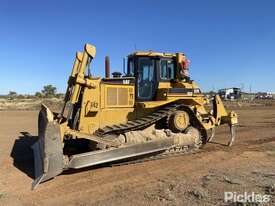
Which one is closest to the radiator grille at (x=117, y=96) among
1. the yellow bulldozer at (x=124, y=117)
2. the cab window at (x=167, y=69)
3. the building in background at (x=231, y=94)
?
the yellow bulldozer at (x=124, y=117)

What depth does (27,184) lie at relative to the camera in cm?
952

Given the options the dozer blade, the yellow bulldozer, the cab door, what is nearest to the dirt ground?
the dozer blade

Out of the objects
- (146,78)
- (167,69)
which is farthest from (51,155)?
(167,69)

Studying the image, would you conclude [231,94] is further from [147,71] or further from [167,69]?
[147,71]

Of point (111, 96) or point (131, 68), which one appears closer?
point (111, 96)

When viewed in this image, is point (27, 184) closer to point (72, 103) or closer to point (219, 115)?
point (72, 103)

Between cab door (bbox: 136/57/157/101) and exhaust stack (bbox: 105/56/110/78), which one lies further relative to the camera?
exhaust stack (bbox: 105/56/110/78)

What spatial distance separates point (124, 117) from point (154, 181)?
3.41 metres

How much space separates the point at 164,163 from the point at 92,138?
2273 millimetres

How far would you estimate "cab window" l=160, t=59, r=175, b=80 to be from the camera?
1313 centimetres

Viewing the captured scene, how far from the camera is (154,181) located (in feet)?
30.3

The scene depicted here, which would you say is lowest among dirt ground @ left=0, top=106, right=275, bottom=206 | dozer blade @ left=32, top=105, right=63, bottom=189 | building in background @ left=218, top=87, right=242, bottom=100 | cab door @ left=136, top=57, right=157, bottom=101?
dirt ground @ left=0, top=106, right=275, bottom=206

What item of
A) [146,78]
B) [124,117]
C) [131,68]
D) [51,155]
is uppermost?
[131,68]

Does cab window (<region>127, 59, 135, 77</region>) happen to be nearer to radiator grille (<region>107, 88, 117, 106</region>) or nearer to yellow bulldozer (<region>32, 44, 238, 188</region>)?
yellow bulldozer (<region>32, 44, 238, 188</region>)
